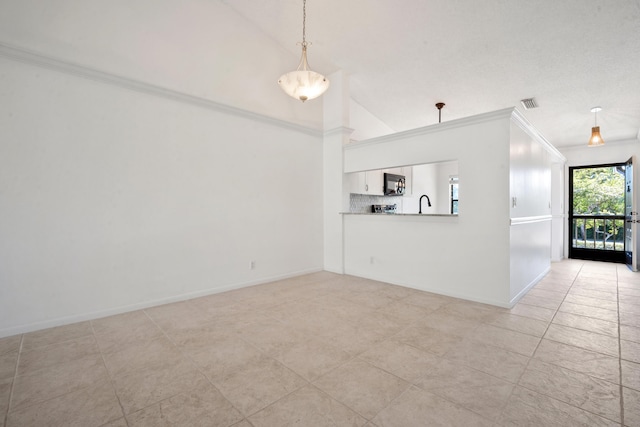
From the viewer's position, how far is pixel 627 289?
12.8ft

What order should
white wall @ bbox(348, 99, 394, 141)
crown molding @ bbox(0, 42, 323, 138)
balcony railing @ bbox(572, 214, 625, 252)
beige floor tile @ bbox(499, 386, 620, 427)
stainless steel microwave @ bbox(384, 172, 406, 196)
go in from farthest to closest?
balcony railing @ bbox(572, 214, 625, 252) → stainless steel microwave @ bbox(384, 172, 406, 196) → white wall @ bbox(348, 99, 394, 141) → crown molding @ bbox(0, 42, 323, 138) → beige floor tile @ bbox(499, 386, 620, 427)

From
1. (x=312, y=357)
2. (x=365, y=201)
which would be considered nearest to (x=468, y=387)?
(x=312, y=357)

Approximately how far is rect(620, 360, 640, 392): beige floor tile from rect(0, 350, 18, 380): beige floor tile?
13.0 feet

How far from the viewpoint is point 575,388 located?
169 cm

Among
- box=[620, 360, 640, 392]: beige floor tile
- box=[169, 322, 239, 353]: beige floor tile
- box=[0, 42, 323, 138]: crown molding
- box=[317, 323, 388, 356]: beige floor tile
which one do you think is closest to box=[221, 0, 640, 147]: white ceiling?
box=[0, 42, 323, 138]: crown molding

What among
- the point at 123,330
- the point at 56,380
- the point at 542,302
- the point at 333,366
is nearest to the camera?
the point at 56,380

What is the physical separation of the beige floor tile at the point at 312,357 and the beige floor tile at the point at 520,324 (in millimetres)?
1605

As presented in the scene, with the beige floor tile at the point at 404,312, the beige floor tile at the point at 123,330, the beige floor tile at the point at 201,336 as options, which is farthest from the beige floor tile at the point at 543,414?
the beige floor tile at the point at 123,330

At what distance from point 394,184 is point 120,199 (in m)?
5.03

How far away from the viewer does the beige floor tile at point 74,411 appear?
1.46 meters

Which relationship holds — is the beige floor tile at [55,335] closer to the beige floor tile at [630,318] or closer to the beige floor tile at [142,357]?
the beige floor tile at [142,357]

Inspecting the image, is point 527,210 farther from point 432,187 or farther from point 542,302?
point 432,187

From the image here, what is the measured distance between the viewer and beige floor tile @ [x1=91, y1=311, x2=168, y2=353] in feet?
7.66

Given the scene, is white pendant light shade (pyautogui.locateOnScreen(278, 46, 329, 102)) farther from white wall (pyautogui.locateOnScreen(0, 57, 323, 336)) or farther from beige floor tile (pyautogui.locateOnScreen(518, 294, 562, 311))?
beige floor tile (pyautogui.locateOnScreen(518, 294, 562, 311))
